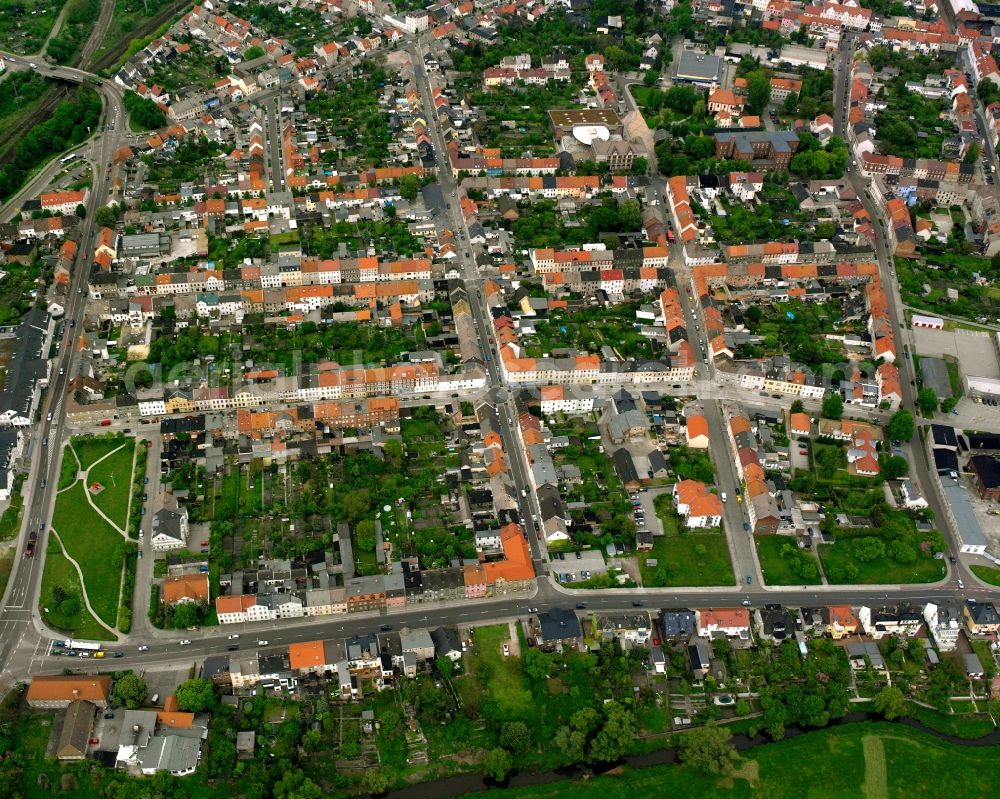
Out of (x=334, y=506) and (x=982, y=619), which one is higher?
(x=334, y=506)

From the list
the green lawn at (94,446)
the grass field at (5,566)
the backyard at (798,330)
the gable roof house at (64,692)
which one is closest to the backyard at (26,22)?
the green lawn at (94,446)

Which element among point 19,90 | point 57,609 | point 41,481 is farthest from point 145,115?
point 57,609

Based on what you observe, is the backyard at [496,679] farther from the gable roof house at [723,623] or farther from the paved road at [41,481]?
the paved road at [41,481]

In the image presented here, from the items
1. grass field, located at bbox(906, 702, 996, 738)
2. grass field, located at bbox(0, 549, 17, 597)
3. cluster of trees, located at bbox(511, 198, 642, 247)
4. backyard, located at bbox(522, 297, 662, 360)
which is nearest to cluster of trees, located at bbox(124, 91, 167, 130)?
cluster of trees, located at bbox(511, 198, 642, 247)

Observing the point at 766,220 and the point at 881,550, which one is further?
the point at 766,220

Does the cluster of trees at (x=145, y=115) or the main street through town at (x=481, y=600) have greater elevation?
the cluster of trees at (x=145, y=115)

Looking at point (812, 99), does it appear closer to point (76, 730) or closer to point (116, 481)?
point (116, 481)
